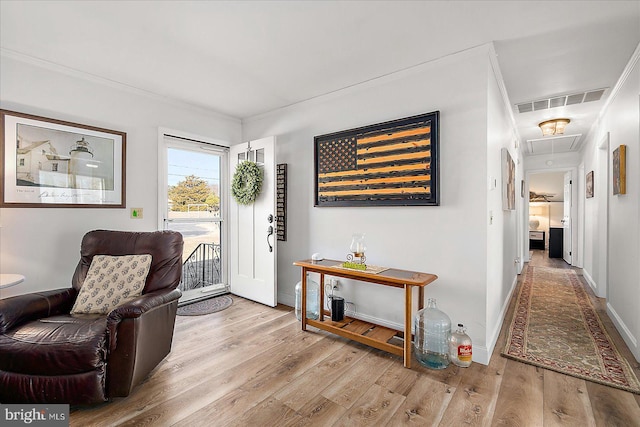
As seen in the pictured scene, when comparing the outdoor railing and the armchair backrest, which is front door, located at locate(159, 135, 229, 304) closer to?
the outdoor railing

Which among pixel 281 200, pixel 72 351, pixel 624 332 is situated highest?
pixel 281 200

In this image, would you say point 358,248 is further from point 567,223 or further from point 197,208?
point 567,223

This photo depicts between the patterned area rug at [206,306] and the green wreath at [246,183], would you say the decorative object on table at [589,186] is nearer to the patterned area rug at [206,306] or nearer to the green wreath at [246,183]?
the green wreath at [246,183]

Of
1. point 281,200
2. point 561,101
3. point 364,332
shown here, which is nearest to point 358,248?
point 364,332

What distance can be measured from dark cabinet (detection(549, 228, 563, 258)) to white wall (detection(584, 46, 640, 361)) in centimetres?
434

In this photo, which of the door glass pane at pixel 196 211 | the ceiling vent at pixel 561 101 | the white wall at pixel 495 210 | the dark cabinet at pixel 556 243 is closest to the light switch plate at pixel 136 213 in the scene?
the door glass pane at pixel 196 211

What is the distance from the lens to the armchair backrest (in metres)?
2.46

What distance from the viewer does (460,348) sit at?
7.57 ft

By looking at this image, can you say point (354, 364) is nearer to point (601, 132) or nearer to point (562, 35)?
point (562, 35)

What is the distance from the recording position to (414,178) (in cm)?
273

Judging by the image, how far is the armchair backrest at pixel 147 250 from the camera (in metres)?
2.46

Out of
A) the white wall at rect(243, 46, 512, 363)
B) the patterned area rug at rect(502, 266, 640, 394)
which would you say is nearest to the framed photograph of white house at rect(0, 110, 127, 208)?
the white wall at rect(243, 46, 512, 363)

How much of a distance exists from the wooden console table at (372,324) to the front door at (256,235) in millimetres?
817

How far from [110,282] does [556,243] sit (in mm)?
9423
